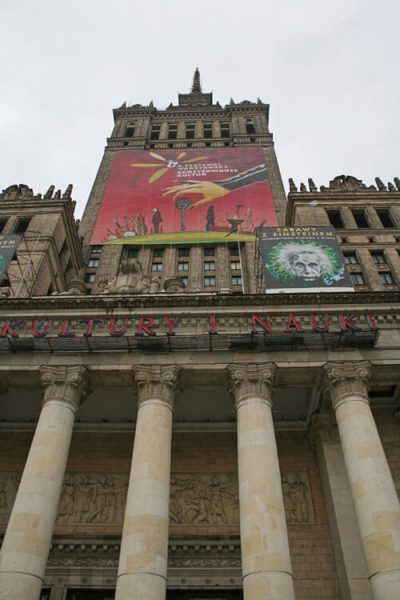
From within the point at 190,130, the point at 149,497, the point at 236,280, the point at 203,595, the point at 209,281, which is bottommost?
the point at 203,595

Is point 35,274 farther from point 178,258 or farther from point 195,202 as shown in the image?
point 195,202

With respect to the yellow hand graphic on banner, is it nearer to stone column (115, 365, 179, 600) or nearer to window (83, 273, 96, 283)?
window (83, 273, 96, 283)

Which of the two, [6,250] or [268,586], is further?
[6,250]

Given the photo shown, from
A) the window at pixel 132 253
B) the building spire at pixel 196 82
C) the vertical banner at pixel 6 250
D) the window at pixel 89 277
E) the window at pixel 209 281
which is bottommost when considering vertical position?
the vertical banner at pixel 6 250

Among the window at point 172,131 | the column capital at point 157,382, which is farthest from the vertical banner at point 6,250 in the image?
the window at point 172,131

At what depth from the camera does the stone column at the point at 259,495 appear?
49.9ft

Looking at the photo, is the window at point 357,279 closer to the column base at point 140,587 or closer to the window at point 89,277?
the window at point 89,277

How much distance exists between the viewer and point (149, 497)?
17.1 m

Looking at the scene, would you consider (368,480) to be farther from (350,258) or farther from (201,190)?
(201,190)

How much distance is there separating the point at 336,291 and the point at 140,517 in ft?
52.4

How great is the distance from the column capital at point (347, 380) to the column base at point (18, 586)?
13341 mm

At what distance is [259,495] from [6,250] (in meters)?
23.9

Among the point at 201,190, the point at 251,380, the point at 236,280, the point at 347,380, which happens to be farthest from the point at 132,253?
the point at 347,380

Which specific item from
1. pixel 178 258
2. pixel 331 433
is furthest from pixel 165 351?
pixel 178 258
